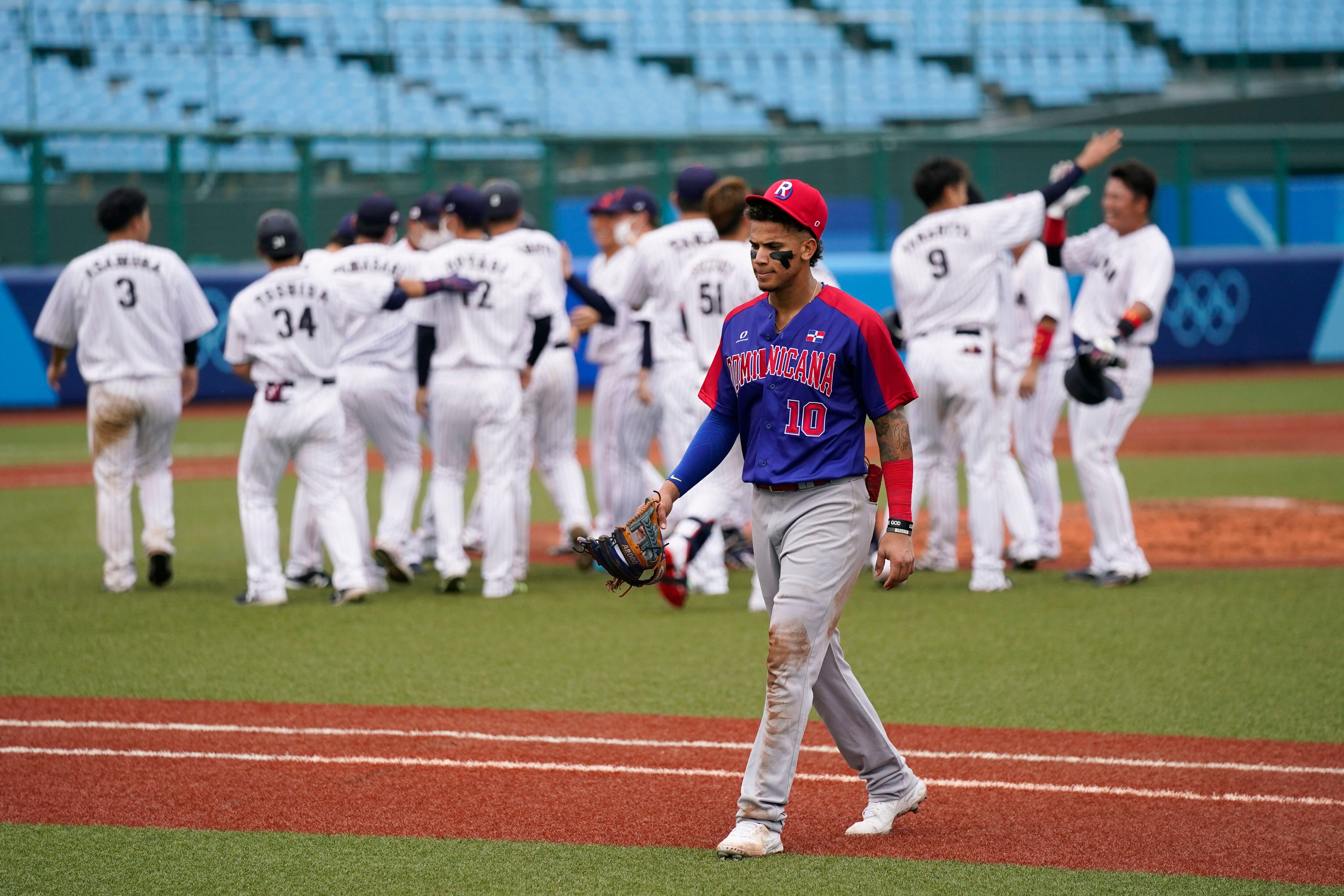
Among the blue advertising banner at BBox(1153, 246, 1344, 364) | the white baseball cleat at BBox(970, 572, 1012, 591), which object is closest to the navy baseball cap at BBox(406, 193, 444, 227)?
the white baseball cleat at BBox(970, 572, 1012, 591)

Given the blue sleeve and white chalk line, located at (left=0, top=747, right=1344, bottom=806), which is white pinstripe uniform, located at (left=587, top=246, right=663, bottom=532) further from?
the blue sleeve

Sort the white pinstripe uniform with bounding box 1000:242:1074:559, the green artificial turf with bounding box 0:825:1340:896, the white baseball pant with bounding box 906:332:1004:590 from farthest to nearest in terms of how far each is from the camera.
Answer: the white pinstripe uniform with bounding box 1000:242:1074:559 < the white baseball pant with bounding box 906:332:1004:590 < the green artificial turf with bounding box 0:825:1340:896

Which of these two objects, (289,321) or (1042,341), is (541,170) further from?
(289,321)

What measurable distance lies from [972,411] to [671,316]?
189 cm

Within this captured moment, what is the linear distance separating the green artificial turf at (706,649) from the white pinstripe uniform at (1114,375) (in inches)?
13.9

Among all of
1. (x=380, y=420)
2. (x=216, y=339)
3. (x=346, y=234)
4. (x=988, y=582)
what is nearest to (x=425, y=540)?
(x=380, y=420)

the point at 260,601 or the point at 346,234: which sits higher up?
the point at 346,234

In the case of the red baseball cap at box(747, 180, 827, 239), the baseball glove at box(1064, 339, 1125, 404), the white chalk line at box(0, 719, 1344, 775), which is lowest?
the white chalk line at box(0, 719, 1344, 775)

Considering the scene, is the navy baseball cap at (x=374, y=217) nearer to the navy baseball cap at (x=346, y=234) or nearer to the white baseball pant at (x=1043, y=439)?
the navy baseball cap at (x=346, y=234)

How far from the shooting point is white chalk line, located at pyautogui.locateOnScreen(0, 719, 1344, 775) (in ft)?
17.1

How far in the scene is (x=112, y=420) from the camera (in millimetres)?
8703

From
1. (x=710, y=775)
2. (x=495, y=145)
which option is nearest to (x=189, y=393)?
(x=710, y=775)

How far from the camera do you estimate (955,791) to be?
4.99 m

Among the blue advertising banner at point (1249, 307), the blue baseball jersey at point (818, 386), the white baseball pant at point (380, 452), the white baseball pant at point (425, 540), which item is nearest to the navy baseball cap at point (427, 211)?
the white baseball pant at point (380, 452)
